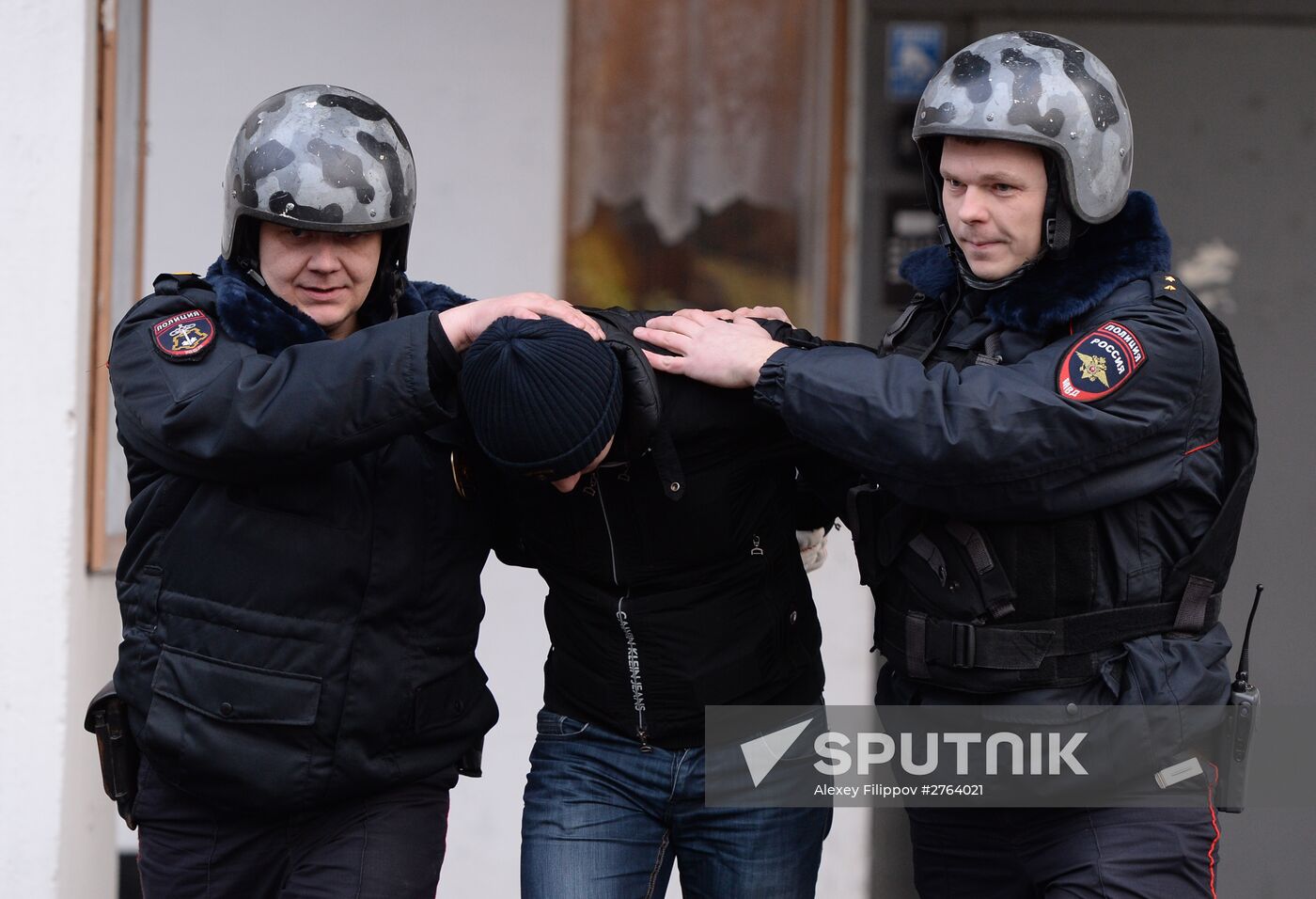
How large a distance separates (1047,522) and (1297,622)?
88.6 inches

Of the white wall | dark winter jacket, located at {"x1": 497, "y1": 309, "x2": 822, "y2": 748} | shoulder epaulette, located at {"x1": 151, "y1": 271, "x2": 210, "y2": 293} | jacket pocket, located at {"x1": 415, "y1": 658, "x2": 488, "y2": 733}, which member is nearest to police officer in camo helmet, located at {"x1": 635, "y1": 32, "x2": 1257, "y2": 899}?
dark winter jacket, located at {"x1": 497, "y1": 309, "x2": 822, "y2": 748}

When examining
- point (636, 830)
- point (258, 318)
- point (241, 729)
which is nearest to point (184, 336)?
point (258, 318)

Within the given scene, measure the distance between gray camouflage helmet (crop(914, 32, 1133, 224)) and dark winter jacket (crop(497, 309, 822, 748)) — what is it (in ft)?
1.81

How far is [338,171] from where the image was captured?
7.89 ft

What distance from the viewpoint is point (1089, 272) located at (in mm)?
2316

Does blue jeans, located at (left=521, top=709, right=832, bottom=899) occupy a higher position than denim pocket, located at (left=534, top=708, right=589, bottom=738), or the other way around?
denim pocket, located at (left=534, top=708, right=589, bottom=738)

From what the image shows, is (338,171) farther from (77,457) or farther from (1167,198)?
(1167,198)

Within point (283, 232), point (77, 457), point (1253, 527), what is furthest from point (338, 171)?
point (1253, 527)

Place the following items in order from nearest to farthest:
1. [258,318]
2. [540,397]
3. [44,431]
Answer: [540,397], [258,318], [44,431]

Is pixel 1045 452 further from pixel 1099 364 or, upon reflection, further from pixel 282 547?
pixel 282 547

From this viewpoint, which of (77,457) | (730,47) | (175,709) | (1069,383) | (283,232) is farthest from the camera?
(730,47)

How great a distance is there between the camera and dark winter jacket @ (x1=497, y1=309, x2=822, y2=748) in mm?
2355

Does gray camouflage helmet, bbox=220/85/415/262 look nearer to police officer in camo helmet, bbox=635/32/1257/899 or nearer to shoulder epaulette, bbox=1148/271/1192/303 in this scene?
police officer in camo helmet, bbox=635/32/1257/899

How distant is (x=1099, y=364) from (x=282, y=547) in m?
1.23
